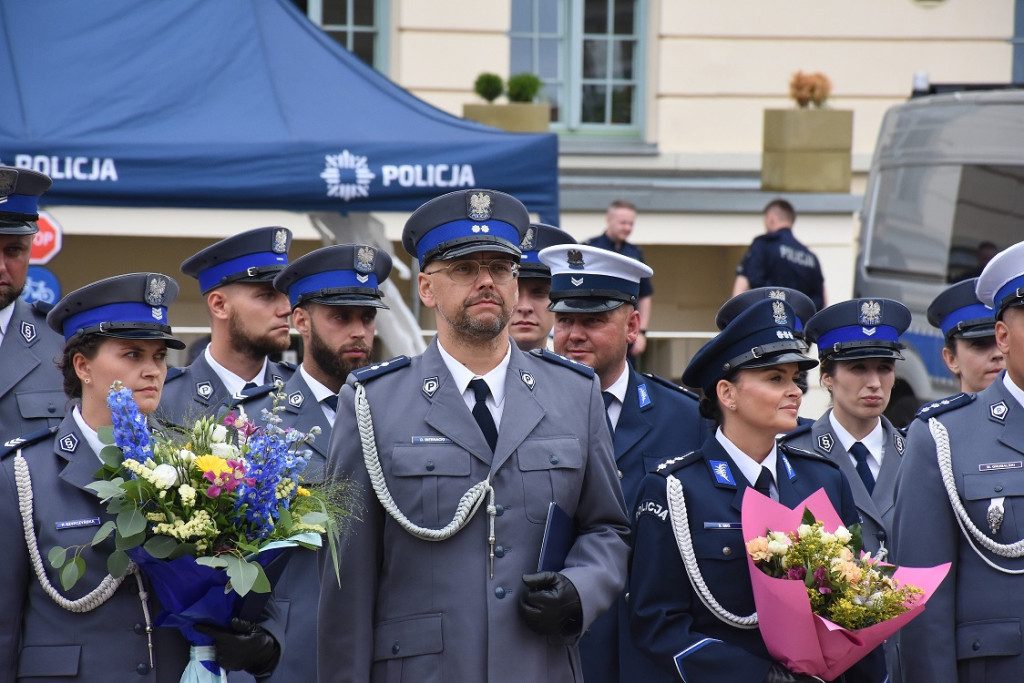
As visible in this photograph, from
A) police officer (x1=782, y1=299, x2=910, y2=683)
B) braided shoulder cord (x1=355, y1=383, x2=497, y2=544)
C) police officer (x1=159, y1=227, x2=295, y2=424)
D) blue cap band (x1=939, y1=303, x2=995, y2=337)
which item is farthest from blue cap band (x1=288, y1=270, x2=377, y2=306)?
blue cap band (x1=939, y1=303, x2=995, y2=337)

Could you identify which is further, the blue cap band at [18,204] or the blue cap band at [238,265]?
the blue cap band at [238,265]

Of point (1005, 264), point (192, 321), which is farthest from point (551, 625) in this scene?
point (192, 321)

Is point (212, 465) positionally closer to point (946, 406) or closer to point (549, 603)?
point (549, 603)

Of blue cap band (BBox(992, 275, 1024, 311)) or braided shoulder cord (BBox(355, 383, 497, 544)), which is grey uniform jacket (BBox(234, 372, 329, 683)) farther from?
blue cap band (BBox(992, 275, 1024, 311))

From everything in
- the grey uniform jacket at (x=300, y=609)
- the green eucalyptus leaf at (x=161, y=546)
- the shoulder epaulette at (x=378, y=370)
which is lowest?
the grey uniform jacket at (x=300, y=609)

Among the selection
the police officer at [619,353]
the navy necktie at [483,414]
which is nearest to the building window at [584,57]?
the police officer at [619,353]

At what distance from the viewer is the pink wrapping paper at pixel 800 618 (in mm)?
3820

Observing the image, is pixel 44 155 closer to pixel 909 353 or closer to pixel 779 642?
pixel 779 642

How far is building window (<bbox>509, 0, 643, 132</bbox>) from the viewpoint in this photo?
14188mm

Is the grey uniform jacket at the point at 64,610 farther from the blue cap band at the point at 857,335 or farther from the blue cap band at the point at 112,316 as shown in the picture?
the blue cap band at the point at 857,335

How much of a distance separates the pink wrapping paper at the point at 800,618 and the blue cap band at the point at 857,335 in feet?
5.97

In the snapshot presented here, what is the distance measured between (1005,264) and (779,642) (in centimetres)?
139

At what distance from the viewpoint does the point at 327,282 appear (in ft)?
18.2

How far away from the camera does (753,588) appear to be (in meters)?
4.00
